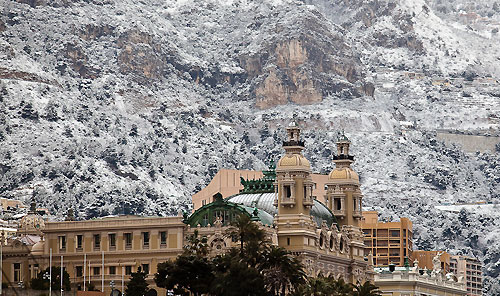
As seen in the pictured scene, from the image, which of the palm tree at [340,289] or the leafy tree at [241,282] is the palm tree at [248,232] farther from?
the palm tree at [340,289]

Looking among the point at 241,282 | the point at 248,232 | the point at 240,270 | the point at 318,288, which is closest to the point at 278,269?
the point at 318,288

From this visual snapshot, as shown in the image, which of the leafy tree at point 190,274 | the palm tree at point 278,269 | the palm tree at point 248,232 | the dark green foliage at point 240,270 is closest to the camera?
the dark green foliage at point 240,270

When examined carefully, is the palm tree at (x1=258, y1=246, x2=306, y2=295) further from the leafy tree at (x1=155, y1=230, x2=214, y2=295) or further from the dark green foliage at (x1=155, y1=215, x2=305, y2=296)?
the leafy tree at (x1=155, y1=230, x2=214, y2=295)

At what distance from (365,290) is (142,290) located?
2269cm

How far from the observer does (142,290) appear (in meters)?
194

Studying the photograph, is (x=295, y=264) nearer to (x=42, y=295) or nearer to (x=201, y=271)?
(x=201, y=271)

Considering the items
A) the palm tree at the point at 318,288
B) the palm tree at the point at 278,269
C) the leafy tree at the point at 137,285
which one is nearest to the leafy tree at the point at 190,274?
the leafy tree at the point at 137,285

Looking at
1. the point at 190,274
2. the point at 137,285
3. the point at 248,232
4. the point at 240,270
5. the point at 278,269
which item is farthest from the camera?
the point at 190,274

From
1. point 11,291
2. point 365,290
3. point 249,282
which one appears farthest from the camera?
point 365,290

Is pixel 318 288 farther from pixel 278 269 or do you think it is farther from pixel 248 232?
pixel 248 232

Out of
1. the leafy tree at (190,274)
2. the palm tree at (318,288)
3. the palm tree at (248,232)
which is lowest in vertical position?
the palm tree at (318,288)

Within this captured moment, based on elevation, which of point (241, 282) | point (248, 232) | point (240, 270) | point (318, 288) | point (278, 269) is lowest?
point (318, 288)

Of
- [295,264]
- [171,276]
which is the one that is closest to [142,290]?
[171,276]

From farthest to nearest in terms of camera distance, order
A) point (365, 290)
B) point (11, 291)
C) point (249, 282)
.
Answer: point (365, 290), point (249, 282), point (11, 291)
